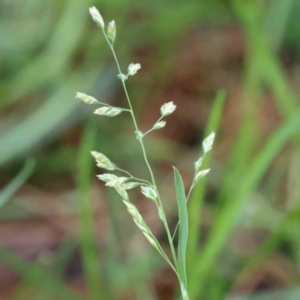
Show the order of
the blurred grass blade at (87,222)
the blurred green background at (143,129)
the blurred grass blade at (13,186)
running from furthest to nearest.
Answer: the blurred green background at (143,129) → the blurred grass blade at (87,222) → the blurred grass blade at (13,186)

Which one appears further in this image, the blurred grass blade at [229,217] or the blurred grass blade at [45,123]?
the blurred grass blade at [45,123]

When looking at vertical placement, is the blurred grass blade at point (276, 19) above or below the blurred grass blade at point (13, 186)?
below

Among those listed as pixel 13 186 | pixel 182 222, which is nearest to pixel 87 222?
pixel 13 186

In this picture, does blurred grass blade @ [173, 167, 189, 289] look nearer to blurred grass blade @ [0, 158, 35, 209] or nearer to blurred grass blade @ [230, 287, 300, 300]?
blurred grass blade @ [0, 158, 35, 209]

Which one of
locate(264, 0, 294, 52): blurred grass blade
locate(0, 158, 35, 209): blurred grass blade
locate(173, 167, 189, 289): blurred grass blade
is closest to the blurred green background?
locate(264, 0, 294, 52): blurred grass blade

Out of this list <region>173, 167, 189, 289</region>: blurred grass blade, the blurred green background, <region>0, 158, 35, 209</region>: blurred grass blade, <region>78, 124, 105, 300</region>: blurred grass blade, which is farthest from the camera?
the blurred green background

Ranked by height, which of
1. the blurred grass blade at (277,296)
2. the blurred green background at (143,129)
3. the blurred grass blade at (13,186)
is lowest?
the blurred grass blade at (277,296)

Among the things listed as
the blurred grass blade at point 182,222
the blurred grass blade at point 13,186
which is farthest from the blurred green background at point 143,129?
the blurred grass blade at point 182,222

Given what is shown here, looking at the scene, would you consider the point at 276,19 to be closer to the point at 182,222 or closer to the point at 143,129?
the point at 143,129

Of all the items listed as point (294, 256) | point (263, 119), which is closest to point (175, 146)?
point (263, 119)

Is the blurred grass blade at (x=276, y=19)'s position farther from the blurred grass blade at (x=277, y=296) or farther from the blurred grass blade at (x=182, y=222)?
the blurred grass blade at (x=182, y=222)
